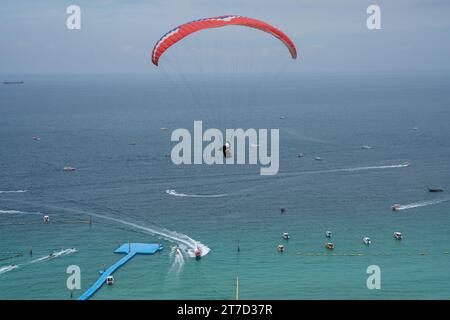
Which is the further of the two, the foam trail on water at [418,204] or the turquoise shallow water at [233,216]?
the foam trail on water at [418,204]

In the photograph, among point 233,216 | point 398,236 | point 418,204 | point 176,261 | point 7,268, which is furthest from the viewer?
point 418,204

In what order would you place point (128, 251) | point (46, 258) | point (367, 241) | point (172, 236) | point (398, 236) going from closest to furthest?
point (46, 258) → point (128, 251) → point (367, 241) → point (398, 236) → point (172, 236)

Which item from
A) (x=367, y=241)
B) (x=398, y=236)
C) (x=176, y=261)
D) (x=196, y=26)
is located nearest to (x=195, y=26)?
(x=196, y=26)

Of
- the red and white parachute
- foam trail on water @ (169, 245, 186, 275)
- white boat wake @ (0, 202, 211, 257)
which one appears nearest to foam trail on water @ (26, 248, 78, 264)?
white boat wake @ (0, 202, 211, 257)

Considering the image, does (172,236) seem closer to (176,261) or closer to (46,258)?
(176,261)

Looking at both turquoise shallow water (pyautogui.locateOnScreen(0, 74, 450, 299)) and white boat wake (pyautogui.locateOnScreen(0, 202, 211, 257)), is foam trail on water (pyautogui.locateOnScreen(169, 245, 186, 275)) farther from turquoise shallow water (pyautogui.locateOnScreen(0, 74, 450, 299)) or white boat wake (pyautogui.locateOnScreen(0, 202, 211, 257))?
white boat wake (pyautogui.locateOnScreen(0, 202, 211, 257))

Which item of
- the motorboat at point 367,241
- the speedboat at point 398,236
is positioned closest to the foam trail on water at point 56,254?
the motorboat at point 367,241

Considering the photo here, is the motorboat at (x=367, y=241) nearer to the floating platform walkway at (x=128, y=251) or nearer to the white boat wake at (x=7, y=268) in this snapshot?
the floating platform walkway at (x=128, y=251)

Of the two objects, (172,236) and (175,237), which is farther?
(172,236)
